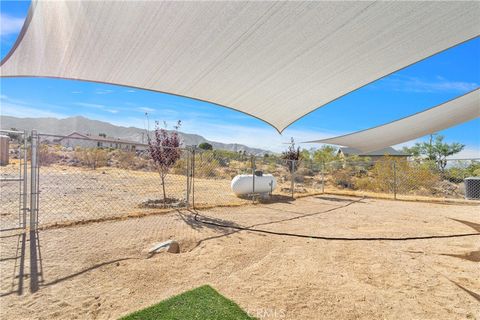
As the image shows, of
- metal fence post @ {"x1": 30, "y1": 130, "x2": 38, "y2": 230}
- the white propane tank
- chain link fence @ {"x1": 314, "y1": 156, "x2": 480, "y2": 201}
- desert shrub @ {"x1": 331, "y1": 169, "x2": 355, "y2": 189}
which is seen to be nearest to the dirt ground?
metal fence post @ {"x1": 30, "y1": 130, "x2": 38, "y2": 230}

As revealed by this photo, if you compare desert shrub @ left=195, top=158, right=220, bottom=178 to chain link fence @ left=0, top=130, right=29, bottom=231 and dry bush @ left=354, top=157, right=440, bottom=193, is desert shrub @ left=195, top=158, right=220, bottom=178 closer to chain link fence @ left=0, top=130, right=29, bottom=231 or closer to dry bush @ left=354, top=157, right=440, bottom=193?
dry bush @ left=354, top=157, right=440, bottom=193

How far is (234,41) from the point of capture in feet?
14.8

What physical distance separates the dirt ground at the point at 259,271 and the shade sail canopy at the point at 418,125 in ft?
16.7

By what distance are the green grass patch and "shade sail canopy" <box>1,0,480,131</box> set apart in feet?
11.5

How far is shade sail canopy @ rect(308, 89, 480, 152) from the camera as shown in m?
8.48

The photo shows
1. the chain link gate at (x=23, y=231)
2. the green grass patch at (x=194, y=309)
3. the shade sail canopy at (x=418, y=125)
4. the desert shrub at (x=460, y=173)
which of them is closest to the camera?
the green grass patch at (x=194, y=309)

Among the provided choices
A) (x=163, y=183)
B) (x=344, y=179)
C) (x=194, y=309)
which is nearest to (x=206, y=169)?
(x=344, y=179)

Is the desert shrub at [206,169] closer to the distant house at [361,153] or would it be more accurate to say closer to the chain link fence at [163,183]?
the chain link fence at [163,183]

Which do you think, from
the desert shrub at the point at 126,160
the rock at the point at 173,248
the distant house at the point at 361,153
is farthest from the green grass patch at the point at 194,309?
the desert shrub at the point at 126,160

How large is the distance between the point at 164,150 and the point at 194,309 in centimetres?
514

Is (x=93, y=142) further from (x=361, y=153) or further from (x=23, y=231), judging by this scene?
(x=361, y=153)

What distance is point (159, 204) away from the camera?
6.78 m

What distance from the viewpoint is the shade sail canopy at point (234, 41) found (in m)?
3.69

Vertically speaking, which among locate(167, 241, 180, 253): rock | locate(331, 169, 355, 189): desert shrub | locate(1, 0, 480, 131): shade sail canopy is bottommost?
locate(167, 241, 180, 253): rock
